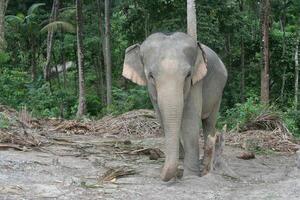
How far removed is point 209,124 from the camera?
10.9 meters

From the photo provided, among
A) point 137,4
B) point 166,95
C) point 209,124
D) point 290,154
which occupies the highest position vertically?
point 137,4

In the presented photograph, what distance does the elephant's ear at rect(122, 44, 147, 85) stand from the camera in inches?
347

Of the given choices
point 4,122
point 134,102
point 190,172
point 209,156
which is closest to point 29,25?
point 134,102

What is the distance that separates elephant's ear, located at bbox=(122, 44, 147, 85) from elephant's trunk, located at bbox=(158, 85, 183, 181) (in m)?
0.99

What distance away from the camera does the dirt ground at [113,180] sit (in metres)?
7.13

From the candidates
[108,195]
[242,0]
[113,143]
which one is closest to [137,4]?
[242,0]

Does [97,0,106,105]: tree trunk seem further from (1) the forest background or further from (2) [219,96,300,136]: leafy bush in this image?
(2) [219,96,300,136]: leafy bush

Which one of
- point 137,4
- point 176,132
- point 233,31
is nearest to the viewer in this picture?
point 176,132

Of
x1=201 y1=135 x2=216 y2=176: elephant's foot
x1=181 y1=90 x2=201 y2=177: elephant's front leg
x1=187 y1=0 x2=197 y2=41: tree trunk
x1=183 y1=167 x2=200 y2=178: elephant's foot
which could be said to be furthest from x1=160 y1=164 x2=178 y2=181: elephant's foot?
x1=187 y1=0 x2=197 y2=41: tree trunk

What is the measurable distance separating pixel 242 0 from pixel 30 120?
45.2 ft

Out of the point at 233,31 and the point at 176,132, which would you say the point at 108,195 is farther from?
the point at 233,31

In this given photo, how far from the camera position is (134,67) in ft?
29.1

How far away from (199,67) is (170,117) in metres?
1.21

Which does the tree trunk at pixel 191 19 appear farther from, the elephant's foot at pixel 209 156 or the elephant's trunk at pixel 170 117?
the elephant's trunk at pixel 170 117
